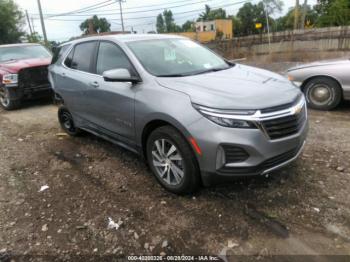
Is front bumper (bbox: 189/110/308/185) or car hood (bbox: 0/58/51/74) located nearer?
front bumper (bbox: 189/110/308/185)

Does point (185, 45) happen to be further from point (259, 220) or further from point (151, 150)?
point (259, 220)

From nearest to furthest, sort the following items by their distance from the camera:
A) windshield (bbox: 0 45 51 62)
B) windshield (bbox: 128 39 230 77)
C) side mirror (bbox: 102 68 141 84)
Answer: side mirror (bbox: 102 68 141 84)
windshield (bbox: 128 39 230 77)
windshield (bbox: 0 45 51 62)

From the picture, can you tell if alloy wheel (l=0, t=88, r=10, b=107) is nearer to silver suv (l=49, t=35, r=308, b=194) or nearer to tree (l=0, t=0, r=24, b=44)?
silver suv (l=49, t=35, r=308, b=194)

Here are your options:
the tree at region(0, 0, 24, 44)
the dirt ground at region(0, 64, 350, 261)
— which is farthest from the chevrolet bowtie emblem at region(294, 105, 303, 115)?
the tree at region(0, 0, 24, 44)

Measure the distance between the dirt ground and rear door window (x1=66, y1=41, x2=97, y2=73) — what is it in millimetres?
Result: 1431

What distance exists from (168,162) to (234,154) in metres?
0.82

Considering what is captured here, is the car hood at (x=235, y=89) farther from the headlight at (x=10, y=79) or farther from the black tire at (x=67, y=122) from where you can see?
the headlight at (x=10, y=79)

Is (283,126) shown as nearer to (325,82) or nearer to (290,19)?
(325,82)

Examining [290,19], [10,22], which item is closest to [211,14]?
[290,19]

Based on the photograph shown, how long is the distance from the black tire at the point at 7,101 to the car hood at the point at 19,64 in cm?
60

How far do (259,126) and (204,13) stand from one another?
82233 mm

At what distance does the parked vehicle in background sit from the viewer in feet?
18.7

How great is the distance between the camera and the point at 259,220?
2.85 metres

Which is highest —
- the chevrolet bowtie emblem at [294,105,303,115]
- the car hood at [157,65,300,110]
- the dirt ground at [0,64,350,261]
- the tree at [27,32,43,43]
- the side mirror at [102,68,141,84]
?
the tree at [27,32,43,43]
